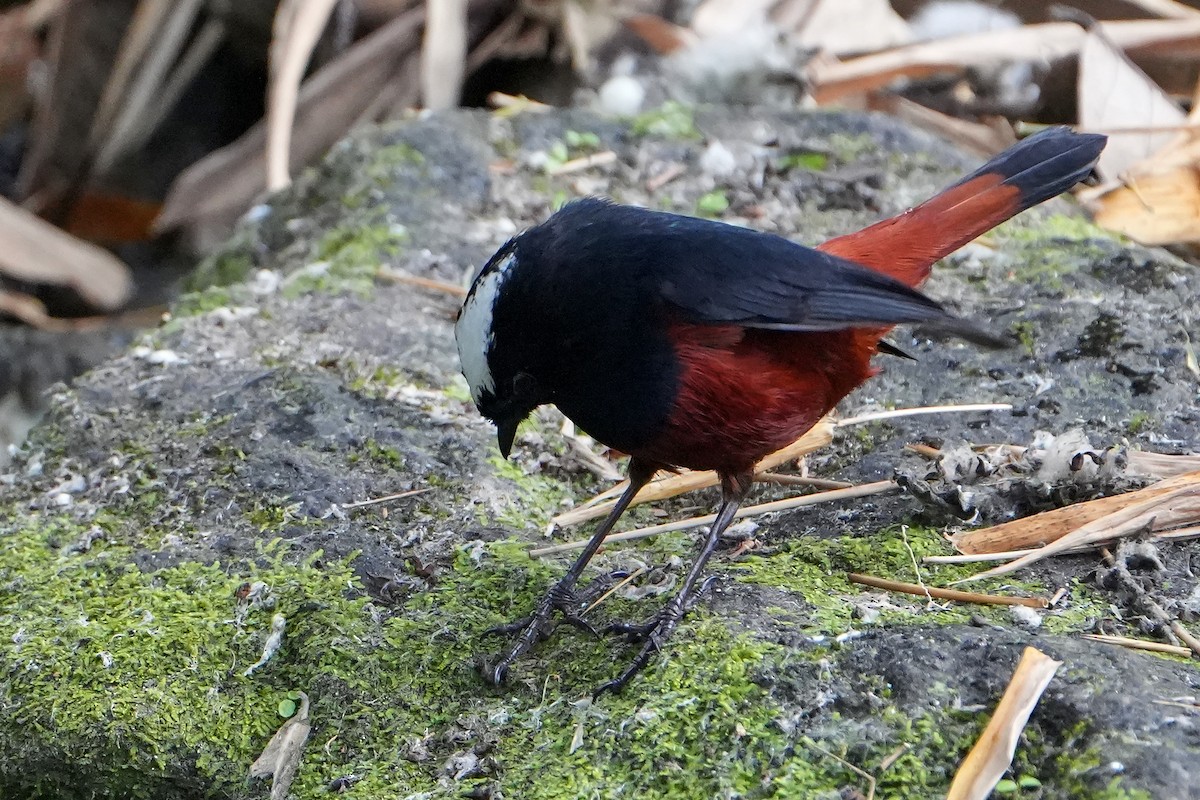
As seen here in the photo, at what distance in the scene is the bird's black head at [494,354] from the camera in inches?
109

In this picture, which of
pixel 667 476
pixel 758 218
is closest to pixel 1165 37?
pixel 758 218

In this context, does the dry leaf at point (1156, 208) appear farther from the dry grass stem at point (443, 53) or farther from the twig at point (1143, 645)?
the dry grass stem at point (443, 53)

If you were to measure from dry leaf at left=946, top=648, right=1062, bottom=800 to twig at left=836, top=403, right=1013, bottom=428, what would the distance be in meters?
1.29

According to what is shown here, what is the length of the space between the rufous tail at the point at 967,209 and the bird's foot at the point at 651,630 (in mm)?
1080

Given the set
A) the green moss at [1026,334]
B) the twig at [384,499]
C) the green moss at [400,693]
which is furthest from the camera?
the green moss at [1026,334]

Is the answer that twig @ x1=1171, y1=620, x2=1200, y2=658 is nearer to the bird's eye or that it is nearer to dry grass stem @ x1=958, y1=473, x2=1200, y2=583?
dry grass stem @ x1=958, y1=473, x2=1200, y2=583

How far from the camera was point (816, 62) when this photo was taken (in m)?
5.84

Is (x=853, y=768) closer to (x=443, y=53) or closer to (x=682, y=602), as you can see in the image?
(x=682, y=602)

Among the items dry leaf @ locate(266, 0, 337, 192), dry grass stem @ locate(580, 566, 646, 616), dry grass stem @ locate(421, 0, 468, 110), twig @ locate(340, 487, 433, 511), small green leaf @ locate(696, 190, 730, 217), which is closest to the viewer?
dry grass stem @ locate(580, 566, 646, 616)

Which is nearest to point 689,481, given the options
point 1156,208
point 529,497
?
point 529,497

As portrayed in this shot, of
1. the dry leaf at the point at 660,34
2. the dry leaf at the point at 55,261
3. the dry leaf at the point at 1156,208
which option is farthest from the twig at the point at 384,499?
the dry leaf at the point at 55,261

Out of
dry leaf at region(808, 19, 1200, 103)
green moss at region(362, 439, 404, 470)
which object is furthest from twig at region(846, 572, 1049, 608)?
dry leaf at region(808, 19, 1200, 103)

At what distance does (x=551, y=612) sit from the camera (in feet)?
9.26

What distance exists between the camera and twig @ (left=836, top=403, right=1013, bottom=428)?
3.39m
